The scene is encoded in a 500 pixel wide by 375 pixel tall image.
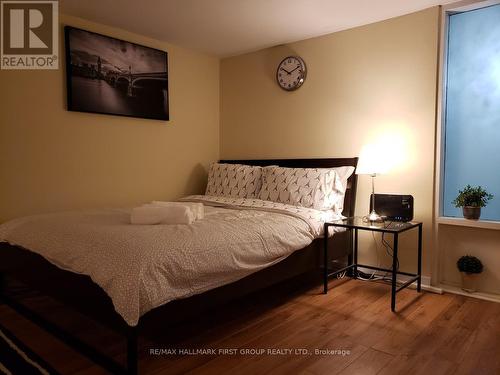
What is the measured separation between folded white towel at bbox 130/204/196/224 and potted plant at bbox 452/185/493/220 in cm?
199

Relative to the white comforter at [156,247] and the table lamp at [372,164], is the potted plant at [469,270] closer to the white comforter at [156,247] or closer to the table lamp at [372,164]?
the table lamp at [372,164]

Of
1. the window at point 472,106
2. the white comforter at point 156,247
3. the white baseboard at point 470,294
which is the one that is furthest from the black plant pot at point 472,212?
the white comforter at point 156,247

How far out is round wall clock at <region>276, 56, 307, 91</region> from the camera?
3.64 meters

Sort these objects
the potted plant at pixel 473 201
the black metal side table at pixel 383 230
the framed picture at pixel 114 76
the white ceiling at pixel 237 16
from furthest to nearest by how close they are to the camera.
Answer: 1. the framed picture at pixel 114 76
2. the white ceiling at pixel 237 16
3. the potted plant at pixel 473 201
4. the black metal side table at pixel 383 230

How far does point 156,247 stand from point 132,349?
45 centimetres

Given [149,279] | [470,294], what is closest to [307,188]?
[470,294]

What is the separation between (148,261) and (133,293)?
15 centimetres

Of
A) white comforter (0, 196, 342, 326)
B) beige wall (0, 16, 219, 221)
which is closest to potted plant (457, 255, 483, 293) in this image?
white comforter (0, 196, 342, 326)

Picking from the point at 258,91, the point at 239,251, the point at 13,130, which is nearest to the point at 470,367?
the point at 239,251


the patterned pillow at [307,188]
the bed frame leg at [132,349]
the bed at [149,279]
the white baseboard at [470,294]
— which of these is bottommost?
the white baseboard at [470,294]

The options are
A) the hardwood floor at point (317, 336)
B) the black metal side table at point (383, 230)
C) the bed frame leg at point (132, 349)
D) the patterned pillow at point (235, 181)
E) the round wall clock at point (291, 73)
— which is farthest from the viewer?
the round wall clock at point (291, 73)

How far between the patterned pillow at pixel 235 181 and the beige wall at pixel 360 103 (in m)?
0.46

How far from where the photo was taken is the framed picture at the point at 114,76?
3109 millimetres

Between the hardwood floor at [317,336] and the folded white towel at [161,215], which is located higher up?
the folded white towel at [161,215]
